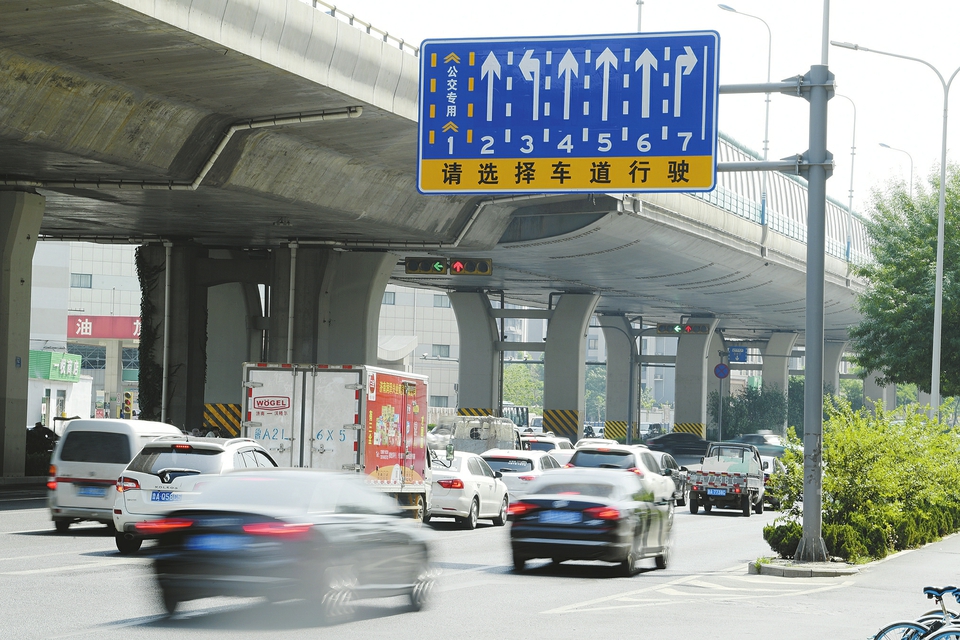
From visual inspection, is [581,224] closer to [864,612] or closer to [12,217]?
[12,217]

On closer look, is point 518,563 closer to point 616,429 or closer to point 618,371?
point 616,429

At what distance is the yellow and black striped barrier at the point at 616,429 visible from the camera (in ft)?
228

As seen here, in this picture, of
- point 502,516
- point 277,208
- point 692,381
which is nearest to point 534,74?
point 502,516

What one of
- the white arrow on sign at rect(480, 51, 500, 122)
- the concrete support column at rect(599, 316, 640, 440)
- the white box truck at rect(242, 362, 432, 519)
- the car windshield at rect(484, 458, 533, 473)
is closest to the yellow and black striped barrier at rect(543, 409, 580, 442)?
the concrete support column at rect(599, 316, 640, 440)

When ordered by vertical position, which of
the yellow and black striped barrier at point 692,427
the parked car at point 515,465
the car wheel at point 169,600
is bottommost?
the yellow and black striped barrier at point 692,427

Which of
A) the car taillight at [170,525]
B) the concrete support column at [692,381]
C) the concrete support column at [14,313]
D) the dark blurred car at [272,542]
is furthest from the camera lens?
the concrete support column at [692,381]

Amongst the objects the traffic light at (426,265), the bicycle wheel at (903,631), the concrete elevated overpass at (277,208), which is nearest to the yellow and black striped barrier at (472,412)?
the concrete elevated overpass at (277,208)

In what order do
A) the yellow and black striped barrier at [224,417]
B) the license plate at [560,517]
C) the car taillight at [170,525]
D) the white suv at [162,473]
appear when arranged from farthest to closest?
the yellow and black striped barrier at [224,417], the white suv at [162,473], the license plate at [560,517], the car taillight at [170,525]

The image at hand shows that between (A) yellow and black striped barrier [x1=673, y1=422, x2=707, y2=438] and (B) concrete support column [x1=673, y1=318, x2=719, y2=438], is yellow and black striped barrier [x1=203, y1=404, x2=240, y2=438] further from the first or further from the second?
(A) yellow and black striped barrier [x1=673, y1=422, x2=707, y2=438]

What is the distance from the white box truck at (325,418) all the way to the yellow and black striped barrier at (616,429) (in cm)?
4747

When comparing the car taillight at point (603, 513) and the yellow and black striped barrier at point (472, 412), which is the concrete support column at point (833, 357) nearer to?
the yellow and black striped barrier at point (472, 412)

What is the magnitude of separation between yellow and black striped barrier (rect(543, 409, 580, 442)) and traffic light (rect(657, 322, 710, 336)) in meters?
9.26

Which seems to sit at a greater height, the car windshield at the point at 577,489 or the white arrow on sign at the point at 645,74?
the white arrow on sign at the point at 645,74

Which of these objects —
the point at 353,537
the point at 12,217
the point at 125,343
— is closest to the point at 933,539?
the point at 353,537
